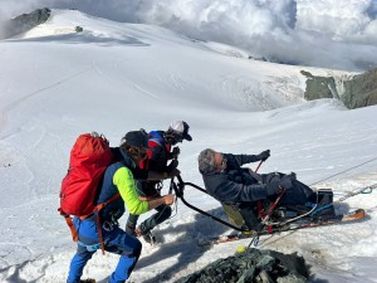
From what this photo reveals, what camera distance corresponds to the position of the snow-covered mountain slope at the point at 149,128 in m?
8.05

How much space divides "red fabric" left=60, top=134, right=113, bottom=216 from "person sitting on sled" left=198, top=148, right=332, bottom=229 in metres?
2.00

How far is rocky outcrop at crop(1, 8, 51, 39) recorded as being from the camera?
321ft

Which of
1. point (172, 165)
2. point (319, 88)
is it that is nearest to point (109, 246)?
point (172, 165)

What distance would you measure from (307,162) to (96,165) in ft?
30.0

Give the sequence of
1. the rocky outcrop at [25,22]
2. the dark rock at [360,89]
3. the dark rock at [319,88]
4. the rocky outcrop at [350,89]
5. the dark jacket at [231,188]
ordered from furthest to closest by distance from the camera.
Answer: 1. the rocky outcrop at [25,22]
2. the dark rock at [319,88]
3. the dark rock at [360,89]
4. the rocky outcrop at [350,89]
5. the dark jacket at [231,188]

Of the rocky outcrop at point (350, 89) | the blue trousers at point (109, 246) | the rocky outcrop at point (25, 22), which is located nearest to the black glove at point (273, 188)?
the blue trousers at point (109, 246)

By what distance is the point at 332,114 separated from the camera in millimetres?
25062

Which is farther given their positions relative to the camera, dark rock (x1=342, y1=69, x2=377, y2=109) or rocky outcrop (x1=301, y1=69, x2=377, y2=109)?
dark rock (x1=342, y1=69, x2=377, y2=109)

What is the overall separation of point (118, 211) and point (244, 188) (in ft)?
6.46

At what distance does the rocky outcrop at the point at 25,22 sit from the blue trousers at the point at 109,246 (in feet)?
308

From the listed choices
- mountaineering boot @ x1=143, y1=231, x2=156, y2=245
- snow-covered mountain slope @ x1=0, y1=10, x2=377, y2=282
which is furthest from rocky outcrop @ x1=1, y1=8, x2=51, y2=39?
mountaineering boot @ x1=143, y1=231, x2=156, y2=245

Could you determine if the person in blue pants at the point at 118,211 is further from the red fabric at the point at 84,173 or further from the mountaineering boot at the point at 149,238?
the mountaineering boot at the point at 149,238

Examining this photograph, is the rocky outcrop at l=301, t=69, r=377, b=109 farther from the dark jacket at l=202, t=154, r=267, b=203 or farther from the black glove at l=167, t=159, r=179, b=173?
the black glove at l=167, t=159, r=179, b=173

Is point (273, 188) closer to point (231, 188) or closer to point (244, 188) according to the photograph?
point (244, 188)
